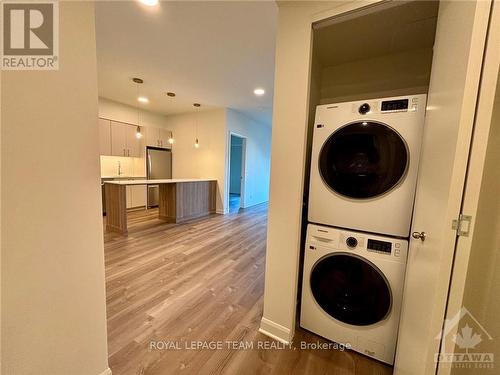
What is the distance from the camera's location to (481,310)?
0.72 meters

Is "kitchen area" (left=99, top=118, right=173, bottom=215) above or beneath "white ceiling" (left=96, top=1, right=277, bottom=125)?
beneath

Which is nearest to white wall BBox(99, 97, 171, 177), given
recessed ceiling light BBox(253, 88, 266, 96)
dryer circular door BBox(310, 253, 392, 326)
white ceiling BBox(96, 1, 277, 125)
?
white ceiling BBox(96, 1, 277, 125)

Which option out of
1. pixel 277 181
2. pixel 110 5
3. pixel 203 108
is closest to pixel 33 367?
pixel 277 181

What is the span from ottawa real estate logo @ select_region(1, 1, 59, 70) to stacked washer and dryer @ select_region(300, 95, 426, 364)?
1430 millimetres

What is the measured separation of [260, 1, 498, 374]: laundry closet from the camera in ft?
3.28

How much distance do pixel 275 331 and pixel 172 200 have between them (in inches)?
133

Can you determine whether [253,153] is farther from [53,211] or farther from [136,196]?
[53,211]

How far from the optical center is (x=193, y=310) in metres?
1.77

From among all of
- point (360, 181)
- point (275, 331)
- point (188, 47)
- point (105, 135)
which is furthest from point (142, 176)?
point (360, 181)

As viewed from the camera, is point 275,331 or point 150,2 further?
point 150,2

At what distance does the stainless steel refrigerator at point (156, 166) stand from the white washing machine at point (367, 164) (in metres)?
5.05

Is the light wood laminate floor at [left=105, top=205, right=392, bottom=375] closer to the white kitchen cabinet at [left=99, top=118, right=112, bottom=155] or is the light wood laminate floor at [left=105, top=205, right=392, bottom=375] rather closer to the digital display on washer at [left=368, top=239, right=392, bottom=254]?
the digital display on washer at [left=368, top=239, right=392, bottom=254]

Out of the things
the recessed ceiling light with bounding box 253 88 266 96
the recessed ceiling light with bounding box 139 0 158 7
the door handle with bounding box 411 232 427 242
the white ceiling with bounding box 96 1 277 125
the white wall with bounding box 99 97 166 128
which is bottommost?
the door handle with bounding box 411 232 427 242

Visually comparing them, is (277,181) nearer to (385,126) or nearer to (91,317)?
(385,126)
